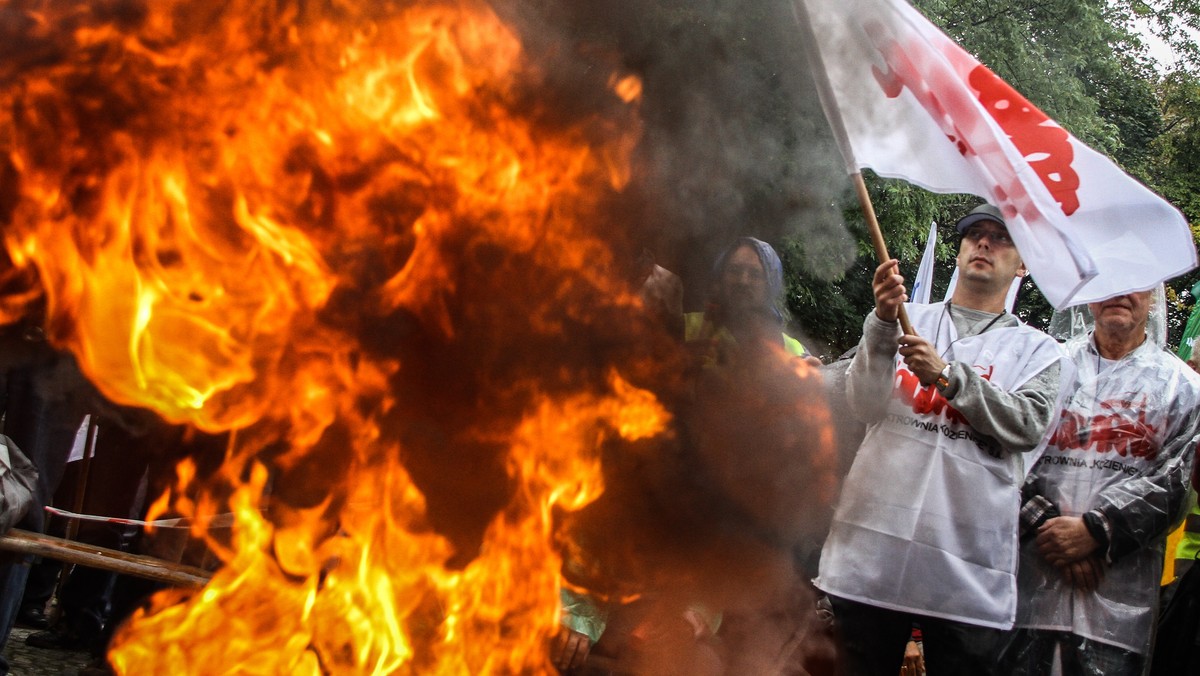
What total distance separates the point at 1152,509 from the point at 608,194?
90.2 inches

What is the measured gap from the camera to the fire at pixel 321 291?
352cm

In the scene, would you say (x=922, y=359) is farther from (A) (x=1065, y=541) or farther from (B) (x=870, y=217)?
(A) (x=1065, y=541)

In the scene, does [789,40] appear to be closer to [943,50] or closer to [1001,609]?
[943,50]

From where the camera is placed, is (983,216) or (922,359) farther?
(983,216)

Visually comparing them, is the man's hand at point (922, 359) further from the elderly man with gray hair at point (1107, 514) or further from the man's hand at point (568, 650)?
the man's hand at point (568, 650)

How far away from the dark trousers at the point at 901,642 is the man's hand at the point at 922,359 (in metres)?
0.80

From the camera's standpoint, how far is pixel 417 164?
375 centimetres

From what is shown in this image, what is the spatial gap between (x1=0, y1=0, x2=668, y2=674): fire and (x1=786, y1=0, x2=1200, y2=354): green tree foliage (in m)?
1.76

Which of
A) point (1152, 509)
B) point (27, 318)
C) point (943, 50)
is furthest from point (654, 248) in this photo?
point (27, 318)

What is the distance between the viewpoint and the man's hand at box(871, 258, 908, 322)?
354 centimetres

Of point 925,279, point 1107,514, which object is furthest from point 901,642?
point 925,279

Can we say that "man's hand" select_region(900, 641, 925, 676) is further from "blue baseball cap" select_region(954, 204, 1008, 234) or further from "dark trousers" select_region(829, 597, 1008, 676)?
"blue baseball cap" select_region(954, 204, 1008, 234)

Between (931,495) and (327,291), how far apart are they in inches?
87.1

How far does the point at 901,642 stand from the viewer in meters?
3.60
